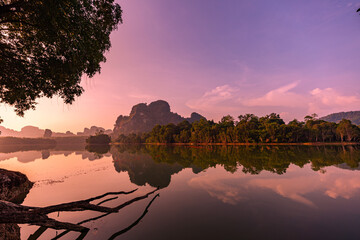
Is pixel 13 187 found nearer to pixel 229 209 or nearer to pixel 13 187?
pixel 13 187

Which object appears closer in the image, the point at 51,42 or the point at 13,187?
the point at 51,42

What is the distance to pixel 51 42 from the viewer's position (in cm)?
692

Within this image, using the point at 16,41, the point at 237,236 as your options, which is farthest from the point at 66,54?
the point at 237,236

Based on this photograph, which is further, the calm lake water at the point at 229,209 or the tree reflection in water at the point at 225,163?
the tree reflection in water at the point at 225,163

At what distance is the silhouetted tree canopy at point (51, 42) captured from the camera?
6.21 metres

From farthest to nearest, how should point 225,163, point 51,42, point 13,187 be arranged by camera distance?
1. point 225,163
2. point 13,187
3. point 51,42

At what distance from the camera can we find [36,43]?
298 inches

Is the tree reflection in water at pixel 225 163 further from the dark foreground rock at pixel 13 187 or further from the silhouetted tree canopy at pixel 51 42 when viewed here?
the silhouetted tree canopy at pixel 51 42

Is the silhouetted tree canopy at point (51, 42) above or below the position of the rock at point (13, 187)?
above

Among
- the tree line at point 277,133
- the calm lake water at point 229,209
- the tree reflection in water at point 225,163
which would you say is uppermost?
the tree line at point 277,133

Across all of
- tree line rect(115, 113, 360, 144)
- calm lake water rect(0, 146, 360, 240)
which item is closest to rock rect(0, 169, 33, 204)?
calm lake water rect(0, 146, 360, 240)

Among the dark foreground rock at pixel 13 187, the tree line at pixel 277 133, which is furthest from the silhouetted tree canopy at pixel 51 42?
the tree line at pixel 277 133

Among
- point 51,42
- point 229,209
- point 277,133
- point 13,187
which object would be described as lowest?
point 229,209

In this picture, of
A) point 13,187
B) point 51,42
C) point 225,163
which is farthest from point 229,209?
point 13,187
